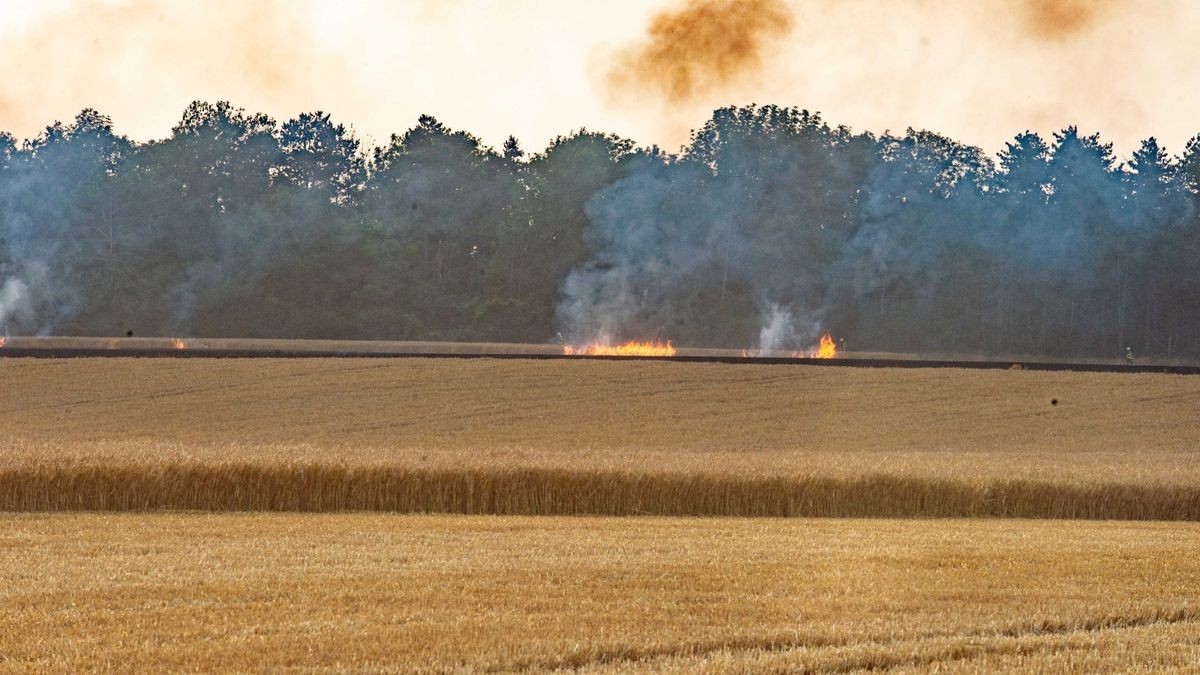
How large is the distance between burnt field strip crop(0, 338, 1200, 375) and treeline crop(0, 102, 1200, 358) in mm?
10344

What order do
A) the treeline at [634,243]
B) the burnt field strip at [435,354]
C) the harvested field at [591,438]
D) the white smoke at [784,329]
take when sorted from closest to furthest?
the harvested field at [591,438] < the burnt field strip at [435,354] < the white smoke at [784,329] < the treeline at [634,243]

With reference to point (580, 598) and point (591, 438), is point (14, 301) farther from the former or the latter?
point (580, 598)

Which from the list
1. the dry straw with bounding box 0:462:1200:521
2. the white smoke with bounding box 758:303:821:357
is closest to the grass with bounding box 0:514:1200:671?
the dry straw with bounding box 0:462:1200:521

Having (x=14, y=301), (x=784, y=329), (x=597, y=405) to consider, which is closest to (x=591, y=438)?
(x=597, y=405)

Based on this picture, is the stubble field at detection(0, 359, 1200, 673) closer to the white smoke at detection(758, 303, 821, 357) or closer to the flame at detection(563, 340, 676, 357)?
the flame at detection(563, 340, 676, 357)

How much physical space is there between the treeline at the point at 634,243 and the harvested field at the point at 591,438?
31934 millimetres

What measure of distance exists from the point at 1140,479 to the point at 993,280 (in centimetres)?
5670

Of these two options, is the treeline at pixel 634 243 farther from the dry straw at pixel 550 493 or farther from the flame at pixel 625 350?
the dry straw at pixel 550 493

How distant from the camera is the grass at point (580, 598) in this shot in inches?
382

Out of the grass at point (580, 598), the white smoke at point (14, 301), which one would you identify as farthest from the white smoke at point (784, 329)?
the grass at point (580, 598)

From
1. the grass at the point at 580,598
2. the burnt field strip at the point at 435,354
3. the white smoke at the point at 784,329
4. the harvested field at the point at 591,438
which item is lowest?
the grass at the point at 580,598

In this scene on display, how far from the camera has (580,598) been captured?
1166cm

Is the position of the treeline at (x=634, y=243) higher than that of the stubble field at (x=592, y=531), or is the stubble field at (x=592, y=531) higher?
the treeline at (x=634, y=243)

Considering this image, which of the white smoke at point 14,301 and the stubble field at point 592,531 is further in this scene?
the white smoke at point 14,301
